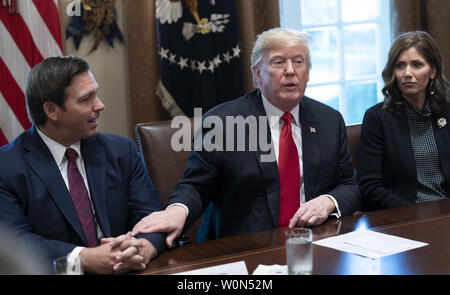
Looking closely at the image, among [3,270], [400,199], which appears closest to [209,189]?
[400,199]

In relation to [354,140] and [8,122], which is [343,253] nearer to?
[354,140]

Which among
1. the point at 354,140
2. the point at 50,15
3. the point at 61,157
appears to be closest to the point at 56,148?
the point at 61,157

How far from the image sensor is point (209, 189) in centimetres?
221

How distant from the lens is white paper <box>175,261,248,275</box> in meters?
1.44

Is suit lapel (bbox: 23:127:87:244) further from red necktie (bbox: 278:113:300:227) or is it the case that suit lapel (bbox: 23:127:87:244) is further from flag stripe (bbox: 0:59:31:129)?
flag stripe (bbox: 0:59:31:129)

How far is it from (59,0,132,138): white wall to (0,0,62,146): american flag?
0.17m

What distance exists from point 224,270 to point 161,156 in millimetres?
1075

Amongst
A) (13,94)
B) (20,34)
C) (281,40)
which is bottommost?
(13,94)

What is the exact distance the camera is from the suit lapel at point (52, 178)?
74.9 inches

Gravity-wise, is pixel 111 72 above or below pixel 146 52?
below

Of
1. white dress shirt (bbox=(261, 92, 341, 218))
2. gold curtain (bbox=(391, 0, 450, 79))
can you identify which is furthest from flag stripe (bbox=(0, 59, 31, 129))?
gold curtain (bbox=(391, 0, 450, 79))

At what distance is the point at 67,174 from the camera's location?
78.4 inches

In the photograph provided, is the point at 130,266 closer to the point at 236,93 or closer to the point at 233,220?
the point at 233,220
